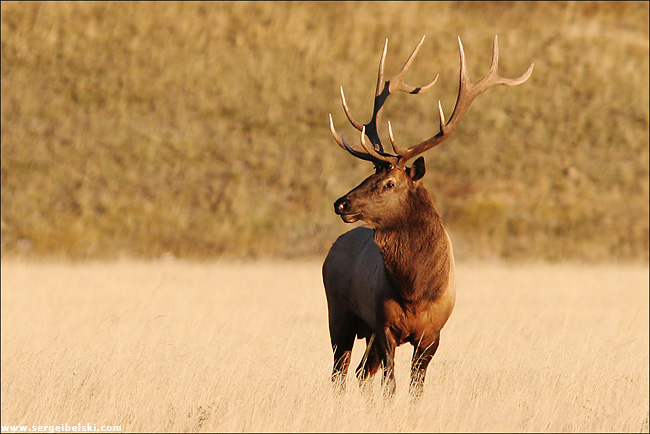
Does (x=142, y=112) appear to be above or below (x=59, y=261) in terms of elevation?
above

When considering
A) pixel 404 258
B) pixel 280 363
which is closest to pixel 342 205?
pixel 404 258

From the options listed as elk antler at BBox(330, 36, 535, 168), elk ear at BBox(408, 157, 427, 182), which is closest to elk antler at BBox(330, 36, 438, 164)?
elk antler at BBox(330, 36, 535, 168)

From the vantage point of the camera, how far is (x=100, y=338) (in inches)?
394

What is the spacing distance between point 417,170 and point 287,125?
20.8m

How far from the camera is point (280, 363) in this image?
8500mm

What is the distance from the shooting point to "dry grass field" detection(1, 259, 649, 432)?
258 inches

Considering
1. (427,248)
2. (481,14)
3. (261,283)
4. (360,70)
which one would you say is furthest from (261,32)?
(427,248)

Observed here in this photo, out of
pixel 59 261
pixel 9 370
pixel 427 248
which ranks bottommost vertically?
pixel 59 261

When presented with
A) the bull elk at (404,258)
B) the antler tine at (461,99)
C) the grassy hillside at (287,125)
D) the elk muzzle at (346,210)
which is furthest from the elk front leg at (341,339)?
the grassy hillside at (287,125)

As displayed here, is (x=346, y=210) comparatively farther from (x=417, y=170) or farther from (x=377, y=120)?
(x=377, y=120)

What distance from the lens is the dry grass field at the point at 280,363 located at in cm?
655

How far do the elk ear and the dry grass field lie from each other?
176 centimetres

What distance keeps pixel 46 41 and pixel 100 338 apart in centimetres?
2247

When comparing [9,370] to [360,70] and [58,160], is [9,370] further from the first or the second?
[360,70]
